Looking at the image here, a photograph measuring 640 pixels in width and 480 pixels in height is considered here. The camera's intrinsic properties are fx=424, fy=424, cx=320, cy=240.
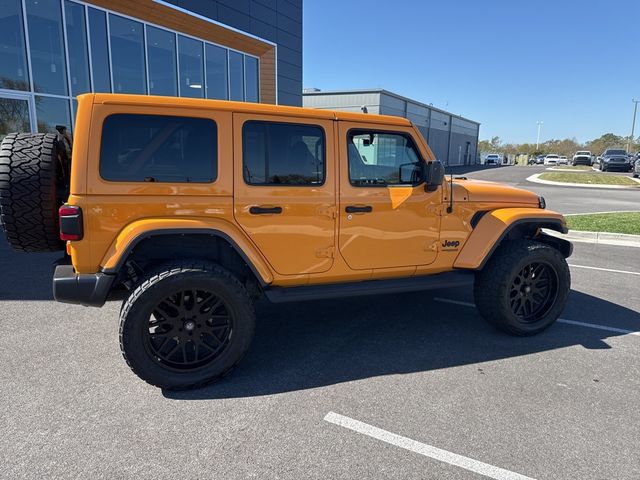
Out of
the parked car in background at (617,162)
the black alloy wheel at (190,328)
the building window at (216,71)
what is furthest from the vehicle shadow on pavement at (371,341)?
the parked car in background at (617,162)

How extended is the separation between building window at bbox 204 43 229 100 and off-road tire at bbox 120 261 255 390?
41.1 feet

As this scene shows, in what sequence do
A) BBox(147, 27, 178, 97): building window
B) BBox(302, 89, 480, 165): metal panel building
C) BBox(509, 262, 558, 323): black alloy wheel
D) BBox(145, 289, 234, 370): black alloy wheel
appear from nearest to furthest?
1. BBox(145, 289, 234, 370): black alloy wheel
2. BBox(509, 262, 558, 323): black alloy wheel
3. BBox(147, 27, 178, 97): building window
4. BBox(302, 89, 480, 165): metal panel building

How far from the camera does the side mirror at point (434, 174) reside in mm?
3553

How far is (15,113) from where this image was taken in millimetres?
10031

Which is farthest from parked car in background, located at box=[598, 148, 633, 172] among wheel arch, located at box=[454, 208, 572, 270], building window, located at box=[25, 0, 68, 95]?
building window, located at box=[25, 0, 68, 95]

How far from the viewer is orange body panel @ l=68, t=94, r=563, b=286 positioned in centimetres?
292

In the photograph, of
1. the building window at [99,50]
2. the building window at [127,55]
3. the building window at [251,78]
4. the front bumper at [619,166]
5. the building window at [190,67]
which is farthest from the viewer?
the front bumper at [619,166]

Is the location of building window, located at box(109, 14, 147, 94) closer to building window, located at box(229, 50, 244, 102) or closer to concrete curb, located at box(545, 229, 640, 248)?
building window, located at box(229, 50, 244, 102)

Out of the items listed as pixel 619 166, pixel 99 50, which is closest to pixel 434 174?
pixel 99 50

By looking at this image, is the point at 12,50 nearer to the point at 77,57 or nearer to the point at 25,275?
the point at 77,57

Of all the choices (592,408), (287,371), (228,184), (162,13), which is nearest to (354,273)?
(287,371)

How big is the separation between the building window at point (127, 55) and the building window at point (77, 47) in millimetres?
720

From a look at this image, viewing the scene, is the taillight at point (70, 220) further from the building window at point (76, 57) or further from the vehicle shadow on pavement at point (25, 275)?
the building window at point (76, 57)

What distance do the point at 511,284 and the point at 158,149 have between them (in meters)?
3.26
